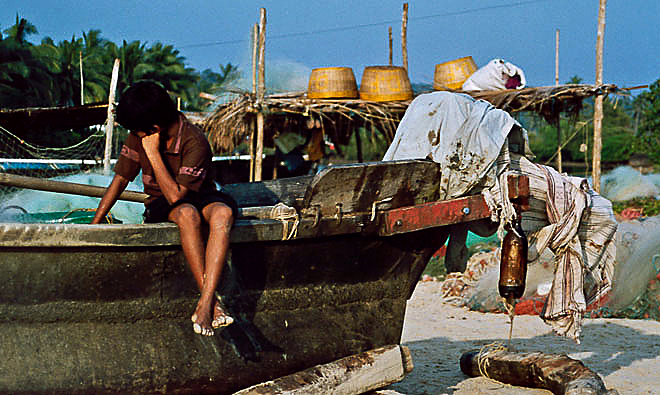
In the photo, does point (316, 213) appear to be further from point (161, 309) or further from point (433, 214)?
point (161, 309)

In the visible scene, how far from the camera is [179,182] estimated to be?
9.47 ft

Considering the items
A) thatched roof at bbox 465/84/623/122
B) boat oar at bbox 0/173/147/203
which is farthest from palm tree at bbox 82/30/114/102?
boat oar at bbox 0/173/147/203

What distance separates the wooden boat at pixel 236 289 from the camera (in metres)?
2.60

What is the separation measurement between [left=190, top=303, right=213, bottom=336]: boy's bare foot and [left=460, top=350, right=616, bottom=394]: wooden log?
2.09 metres

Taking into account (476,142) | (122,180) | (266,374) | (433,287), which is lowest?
(433,287)

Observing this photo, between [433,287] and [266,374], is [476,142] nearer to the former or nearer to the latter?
[266,374]

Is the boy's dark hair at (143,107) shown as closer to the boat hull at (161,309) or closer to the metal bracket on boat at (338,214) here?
the boat hull at (161,309)

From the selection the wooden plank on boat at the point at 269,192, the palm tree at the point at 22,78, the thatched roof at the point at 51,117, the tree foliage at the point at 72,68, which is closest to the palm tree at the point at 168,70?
the tree foliage at the point at 72,68

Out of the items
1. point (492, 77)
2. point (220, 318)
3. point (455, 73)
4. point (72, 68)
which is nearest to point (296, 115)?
point (455, 73)

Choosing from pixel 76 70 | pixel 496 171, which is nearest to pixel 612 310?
pixel 496 171

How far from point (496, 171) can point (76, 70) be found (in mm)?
28897

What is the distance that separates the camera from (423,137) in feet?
11.6

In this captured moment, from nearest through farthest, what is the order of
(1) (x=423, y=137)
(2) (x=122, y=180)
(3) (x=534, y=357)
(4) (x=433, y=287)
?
1. (2) (x=122, y=180)
2. (1) (x=423, y=137)
3. (3) (x=534, y=357)
4. (4) (x=433, y=287)

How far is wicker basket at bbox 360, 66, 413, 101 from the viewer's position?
10.3 metres
